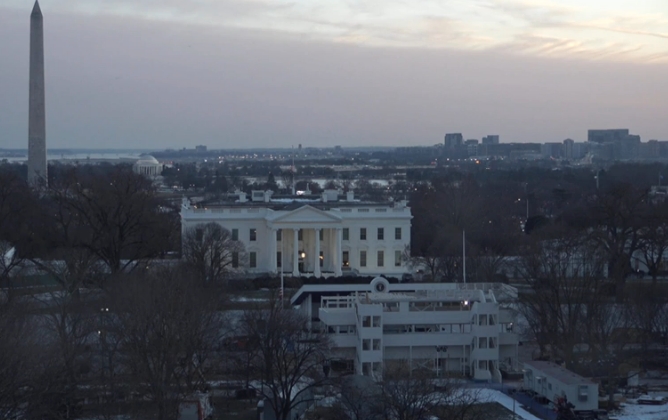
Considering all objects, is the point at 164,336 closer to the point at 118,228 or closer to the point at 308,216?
the point at 118,228

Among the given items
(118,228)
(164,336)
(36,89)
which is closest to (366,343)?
(164,336)

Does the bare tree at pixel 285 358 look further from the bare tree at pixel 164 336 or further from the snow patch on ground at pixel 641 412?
the snow patch on ground at pixel 641 412

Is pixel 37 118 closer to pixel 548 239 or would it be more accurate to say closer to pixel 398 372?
pixel 548 239

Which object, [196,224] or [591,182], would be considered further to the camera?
[591,182]

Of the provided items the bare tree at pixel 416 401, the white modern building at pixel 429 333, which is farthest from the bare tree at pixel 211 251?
the bare tree at pixel 416 401

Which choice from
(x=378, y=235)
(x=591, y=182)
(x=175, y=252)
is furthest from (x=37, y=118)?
(x=591, y=182)
